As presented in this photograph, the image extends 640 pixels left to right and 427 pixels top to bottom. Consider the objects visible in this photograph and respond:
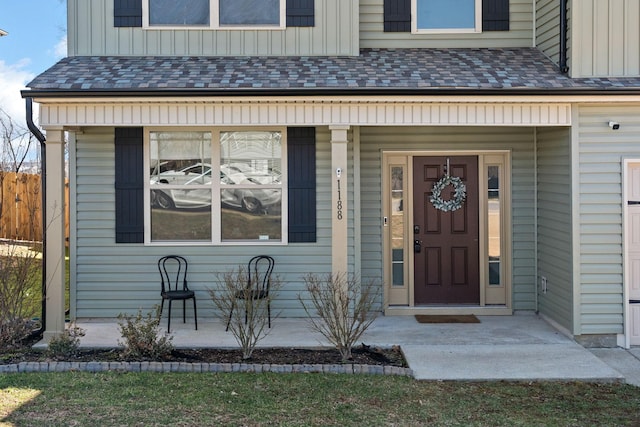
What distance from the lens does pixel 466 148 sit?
9234 mm

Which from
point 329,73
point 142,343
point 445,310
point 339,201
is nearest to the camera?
point 142,343

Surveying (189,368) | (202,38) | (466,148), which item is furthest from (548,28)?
(189,368)

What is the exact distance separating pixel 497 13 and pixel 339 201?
134 inches

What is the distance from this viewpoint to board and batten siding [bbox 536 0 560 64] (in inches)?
328

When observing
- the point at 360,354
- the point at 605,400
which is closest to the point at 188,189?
the point at 360,354

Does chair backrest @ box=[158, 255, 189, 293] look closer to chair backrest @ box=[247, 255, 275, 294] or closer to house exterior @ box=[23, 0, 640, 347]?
house exterior @ box=[23, 0, 640, 347]

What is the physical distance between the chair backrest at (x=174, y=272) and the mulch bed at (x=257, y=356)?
5.36ft

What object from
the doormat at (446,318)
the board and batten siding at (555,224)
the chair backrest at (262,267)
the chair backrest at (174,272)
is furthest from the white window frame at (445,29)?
the chair backrest at (174,272)

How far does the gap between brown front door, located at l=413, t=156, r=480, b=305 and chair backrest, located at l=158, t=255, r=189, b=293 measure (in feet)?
9.72

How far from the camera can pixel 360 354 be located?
282 inches

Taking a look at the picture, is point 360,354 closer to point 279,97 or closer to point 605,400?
point 605,400

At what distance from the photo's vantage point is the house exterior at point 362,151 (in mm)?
7746

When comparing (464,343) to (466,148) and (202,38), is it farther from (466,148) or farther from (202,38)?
(202,38)

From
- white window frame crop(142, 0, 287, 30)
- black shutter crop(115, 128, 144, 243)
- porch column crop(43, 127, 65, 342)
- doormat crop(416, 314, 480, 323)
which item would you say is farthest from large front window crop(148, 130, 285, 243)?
doormat crop(416, 314, 480, 323)
